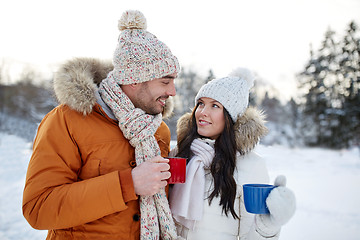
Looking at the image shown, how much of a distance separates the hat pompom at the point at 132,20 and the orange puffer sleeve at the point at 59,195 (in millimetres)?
1030

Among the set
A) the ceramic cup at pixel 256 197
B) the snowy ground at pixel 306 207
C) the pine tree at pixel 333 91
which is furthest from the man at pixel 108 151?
the pine tree at pixel 333 91

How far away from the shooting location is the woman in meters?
2.35

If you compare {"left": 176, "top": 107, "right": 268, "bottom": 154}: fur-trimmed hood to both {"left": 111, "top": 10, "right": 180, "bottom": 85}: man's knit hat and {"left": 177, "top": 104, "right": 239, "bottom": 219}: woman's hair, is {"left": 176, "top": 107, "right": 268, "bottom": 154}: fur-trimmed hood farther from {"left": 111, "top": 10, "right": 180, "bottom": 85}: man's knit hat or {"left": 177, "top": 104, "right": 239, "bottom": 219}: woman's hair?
{"left": 111, "top": 10, "right": 180, "bottom": 85}: man's knit hat

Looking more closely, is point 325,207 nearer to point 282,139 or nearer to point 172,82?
point 172,82

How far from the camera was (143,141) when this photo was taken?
6.45ft

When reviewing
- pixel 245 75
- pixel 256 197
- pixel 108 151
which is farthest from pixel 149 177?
pixel 245 75

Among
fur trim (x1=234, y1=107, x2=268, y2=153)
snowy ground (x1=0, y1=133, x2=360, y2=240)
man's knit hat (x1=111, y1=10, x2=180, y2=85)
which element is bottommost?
snowy ground (x1=0, y1=133, x2=360, y2=240)

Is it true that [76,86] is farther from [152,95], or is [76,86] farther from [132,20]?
[132,20]

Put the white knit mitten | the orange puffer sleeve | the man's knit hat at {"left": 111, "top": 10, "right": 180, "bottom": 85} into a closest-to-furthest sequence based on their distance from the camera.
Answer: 1. the orange puffer sleeve
2. the white knit mitten
3. the man's knit hat at {"left": 111, "top": 10, "right": 180, "bottom": 85}

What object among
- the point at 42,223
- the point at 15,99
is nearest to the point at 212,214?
the point at 42,223

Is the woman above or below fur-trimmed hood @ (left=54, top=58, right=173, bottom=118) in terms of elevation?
below

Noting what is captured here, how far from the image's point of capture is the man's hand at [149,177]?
1.69 metres

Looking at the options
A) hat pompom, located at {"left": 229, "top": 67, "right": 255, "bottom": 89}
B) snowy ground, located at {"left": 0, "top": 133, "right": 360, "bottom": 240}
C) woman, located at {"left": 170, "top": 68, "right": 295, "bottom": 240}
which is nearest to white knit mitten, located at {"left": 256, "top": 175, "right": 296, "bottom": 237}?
woman, located at {"left": 170, "top": 68, "right": 295, "bottom": 240}

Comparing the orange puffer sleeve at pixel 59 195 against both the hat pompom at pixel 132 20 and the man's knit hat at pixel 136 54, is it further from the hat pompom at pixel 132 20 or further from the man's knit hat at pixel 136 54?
the hat pompom at pixel 132 20
